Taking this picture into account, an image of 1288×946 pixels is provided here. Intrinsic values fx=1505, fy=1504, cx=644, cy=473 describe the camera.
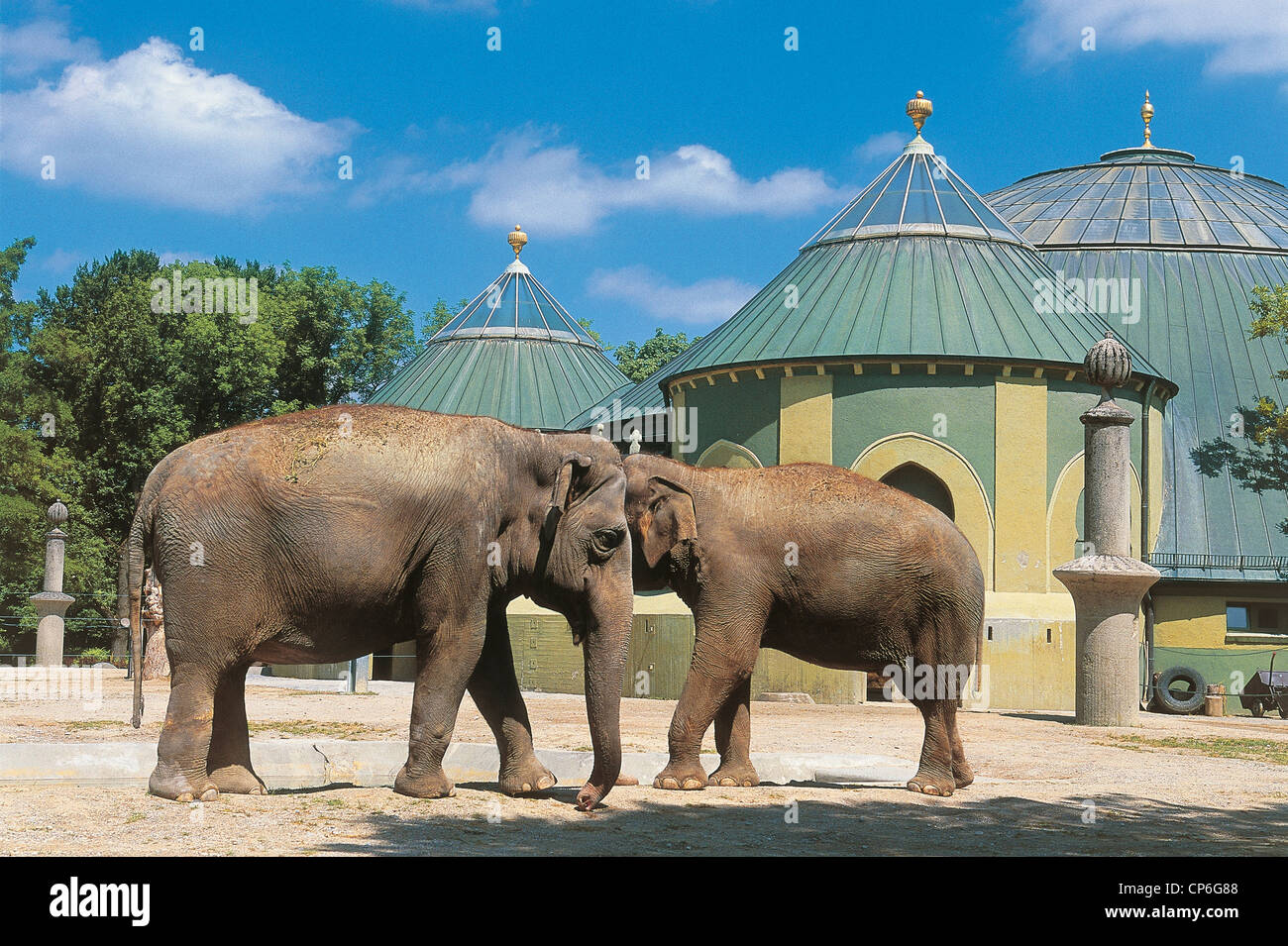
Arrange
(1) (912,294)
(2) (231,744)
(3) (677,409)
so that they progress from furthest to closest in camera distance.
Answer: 1. (3) (677,409)
2. (1) (912,294)
3. (2) (231,744)

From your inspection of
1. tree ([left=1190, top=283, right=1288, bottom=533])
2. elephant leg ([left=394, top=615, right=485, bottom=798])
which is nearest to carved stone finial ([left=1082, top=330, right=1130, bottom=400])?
tree ([left=1190, top=283, right=1288, bottom=533])

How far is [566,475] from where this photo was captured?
9.87 metres

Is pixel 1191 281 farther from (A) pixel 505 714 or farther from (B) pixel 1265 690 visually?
(A) pixel 505 714

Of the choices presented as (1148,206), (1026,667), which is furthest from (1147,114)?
(1026,667)

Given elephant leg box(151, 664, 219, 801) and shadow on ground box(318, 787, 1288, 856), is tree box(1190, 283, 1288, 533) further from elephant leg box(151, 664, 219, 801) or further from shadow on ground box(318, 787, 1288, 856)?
elephant leg box(151, 664, 219, 801)

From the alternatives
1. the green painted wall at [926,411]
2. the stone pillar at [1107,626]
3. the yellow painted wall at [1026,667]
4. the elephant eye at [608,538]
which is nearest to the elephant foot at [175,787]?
the elephant eye at [608,538]

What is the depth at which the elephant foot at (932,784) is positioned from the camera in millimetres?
A: 11195

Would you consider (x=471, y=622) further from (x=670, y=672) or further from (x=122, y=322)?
(x=122, y=322)

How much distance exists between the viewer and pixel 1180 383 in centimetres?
3822

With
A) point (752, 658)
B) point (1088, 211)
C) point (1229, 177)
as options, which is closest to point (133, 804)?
point (752, 658)

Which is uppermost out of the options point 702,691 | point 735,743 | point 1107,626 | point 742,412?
point 742,412

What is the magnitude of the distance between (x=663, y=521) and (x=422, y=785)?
285 centimetres

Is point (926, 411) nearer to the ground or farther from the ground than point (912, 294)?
nearer to the ground

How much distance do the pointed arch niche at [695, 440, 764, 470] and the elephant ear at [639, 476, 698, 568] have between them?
Answer: 2038 cm
